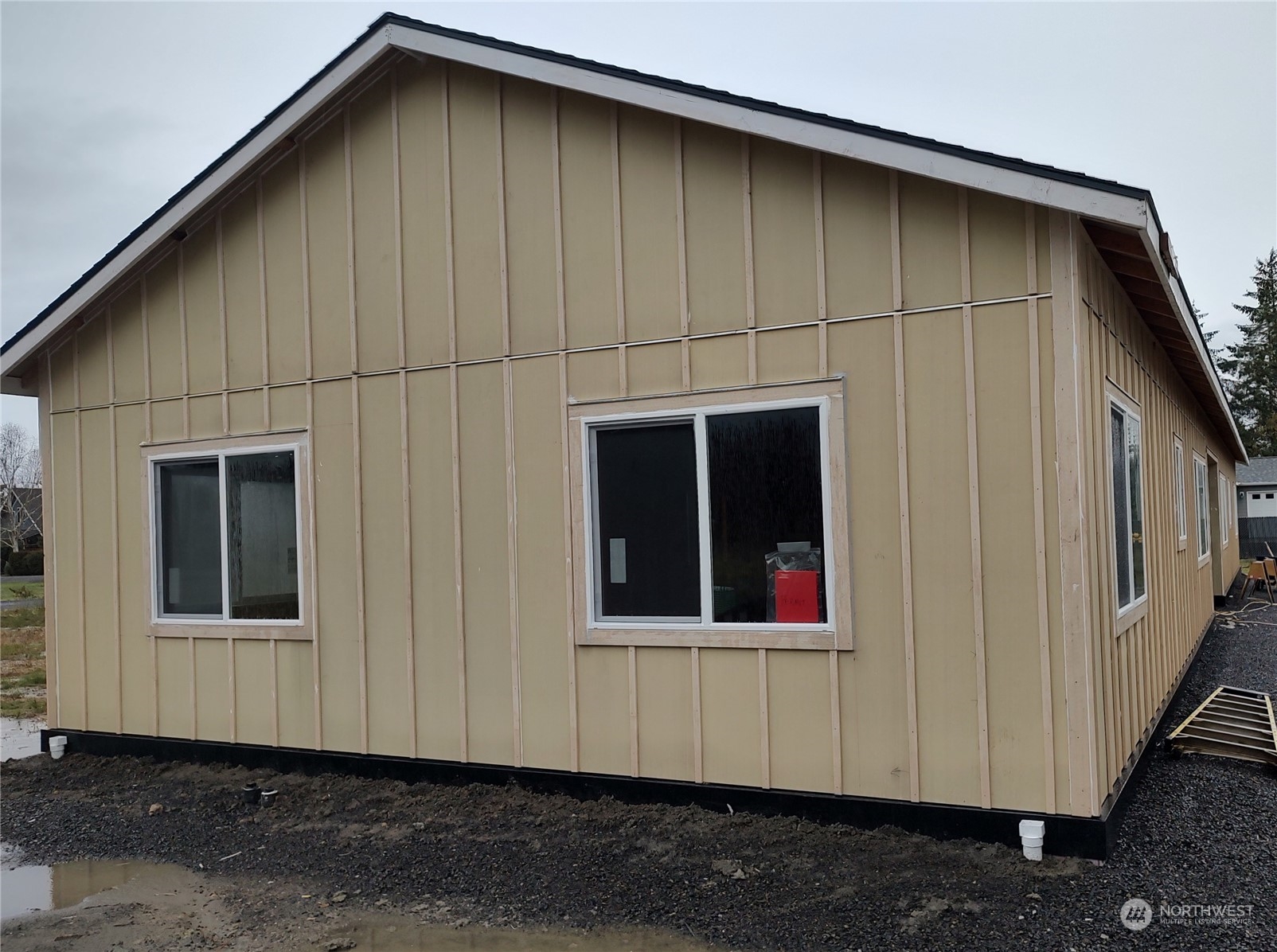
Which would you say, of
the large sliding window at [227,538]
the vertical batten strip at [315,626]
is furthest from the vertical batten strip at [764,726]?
the large sliding window at [227,538]

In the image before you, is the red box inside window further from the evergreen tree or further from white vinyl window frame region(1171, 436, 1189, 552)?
the evergreen tree

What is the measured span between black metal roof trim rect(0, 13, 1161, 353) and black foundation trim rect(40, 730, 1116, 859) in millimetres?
3113

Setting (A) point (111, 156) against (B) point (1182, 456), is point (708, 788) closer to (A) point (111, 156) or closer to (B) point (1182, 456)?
(B) point (1182, 456)

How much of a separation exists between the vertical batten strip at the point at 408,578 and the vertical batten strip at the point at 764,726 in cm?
248

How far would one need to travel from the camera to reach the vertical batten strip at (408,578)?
6633mm

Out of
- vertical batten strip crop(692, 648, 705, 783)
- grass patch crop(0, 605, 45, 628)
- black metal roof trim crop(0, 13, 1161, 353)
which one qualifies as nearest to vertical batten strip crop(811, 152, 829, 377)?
black metal roof trim crop(0, 13, 1161, 353)

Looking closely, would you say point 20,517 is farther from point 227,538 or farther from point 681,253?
point 681,253

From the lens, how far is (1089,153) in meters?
25.6

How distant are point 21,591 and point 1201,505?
30885mm

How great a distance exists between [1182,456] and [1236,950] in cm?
873

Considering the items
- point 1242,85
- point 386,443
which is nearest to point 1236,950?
point 386,443

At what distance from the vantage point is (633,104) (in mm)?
5777

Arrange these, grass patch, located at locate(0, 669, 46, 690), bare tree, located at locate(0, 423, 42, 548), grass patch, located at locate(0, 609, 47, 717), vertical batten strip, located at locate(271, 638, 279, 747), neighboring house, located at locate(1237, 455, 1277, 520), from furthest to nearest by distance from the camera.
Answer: bare tree, located at locate(0, 423, 42, 548)
neighboring house, located at locate(1237, 455, 1277, 520)
grass patch, located at locate(0, 669, 46, 690)
grass patch, located at locate(0, 609, 47, 717)
vertical batten strip, located at locate(271, 638, 279, 747)

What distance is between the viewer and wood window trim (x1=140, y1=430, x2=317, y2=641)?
704 cm
